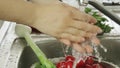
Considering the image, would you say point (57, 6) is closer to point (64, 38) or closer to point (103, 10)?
point (64, 38)

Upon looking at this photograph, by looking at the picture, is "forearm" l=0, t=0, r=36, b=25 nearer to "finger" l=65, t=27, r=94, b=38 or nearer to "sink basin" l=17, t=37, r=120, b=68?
"finger" l=65, t=27, r=94, b=38

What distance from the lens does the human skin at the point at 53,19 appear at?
0.63 meters

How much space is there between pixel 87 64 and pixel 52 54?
20 centimetres

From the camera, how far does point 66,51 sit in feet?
3.81

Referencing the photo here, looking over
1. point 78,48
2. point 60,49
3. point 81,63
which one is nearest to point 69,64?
point 81,63

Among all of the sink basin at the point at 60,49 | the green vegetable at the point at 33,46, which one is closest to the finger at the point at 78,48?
the green vegetable at the point at 33,46

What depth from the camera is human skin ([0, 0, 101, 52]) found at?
0.63 metres

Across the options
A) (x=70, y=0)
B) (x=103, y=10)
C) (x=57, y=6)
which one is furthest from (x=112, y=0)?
(x=57, y=6)

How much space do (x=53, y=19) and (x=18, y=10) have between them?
0.08 m

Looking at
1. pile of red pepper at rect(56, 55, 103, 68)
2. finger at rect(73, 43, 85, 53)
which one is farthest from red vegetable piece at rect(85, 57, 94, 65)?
finger at rect(73, 43, 85, 53)

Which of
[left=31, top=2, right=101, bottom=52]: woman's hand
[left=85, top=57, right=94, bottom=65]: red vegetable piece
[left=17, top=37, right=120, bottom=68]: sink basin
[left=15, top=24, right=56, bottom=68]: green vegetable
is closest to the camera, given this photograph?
[left=31, top=2, right=101, bottom=52]: woman's hand

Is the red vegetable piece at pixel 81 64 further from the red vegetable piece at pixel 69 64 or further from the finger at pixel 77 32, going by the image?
the finger at pixel 77 32

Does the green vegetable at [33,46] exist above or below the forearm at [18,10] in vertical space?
below

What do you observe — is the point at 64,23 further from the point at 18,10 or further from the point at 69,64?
the point at 69,64
